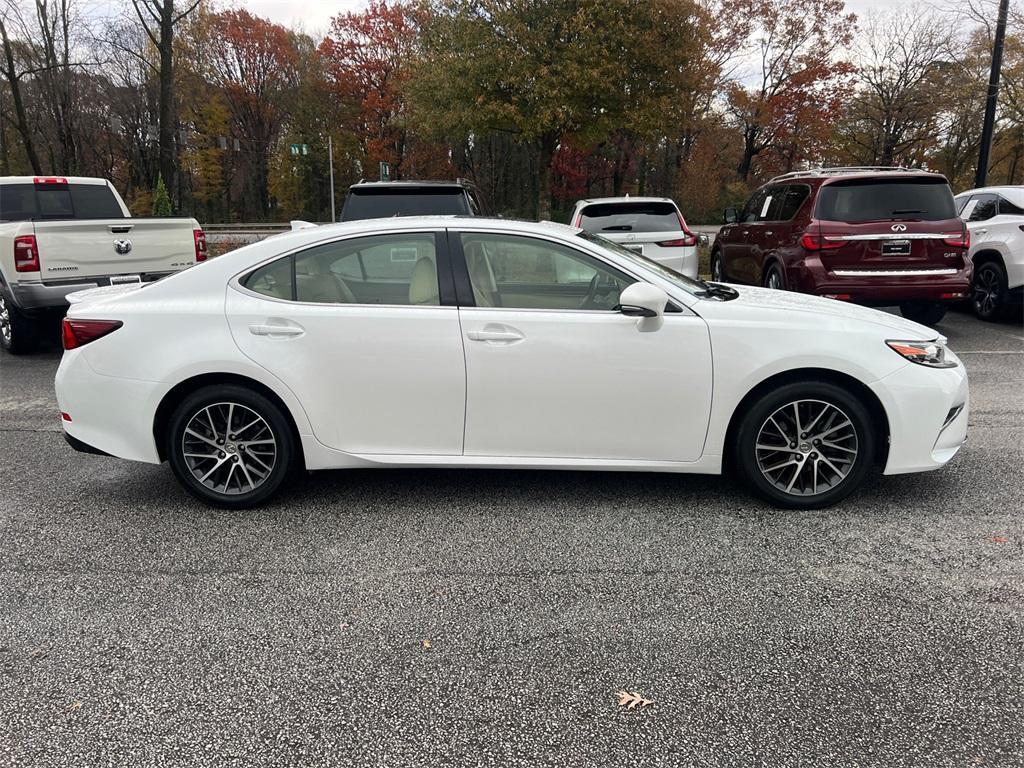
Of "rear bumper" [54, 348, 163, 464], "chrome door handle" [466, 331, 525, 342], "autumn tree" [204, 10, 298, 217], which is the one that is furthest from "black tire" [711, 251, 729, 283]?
"autumn tree" [204, 10, 298, 217]

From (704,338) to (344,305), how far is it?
1.96 meters

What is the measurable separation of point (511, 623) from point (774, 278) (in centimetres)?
752

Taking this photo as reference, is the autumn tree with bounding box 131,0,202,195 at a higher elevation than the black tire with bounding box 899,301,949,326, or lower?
higher

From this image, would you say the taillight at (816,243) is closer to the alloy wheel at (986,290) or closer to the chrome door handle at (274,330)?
the alloy wheel at (986,290)

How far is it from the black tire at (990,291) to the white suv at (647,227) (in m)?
4.08

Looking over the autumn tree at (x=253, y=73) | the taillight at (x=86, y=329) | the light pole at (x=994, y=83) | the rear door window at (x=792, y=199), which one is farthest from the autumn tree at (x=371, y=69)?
the taillight at (x=86, y=329)

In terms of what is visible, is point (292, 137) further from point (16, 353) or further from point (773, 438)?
point (773, 438)

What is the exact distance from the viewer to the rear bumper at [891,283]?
840 centimetres

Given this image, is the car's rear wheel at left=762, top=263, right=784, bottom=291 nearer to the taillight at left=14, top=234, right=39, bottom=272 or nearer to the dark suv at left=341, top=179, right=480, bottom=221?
the dark suv at left=341, top=179, right=480, bottom=221

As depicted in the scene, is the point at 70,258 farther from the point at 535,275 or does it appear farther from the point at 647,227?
the point at 647,227

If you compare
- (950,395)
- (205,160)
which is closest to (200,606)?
(950,395)

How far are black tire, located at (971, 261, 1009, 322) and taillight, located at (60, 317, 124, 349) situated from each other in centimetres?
1044

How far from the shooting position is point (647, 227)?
9977 millimetres

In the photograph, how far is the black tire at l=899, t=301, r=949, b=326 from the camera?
29.9 ft
